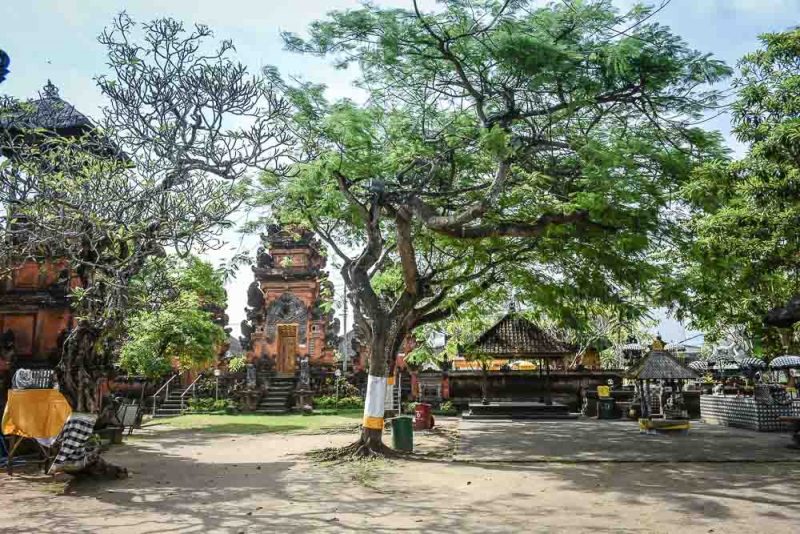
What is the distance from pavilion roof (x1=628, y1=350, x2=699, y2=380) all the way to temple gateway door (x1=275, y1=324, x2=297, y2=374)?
20276 mm

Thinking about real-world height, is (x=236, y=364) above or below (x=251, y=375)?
above

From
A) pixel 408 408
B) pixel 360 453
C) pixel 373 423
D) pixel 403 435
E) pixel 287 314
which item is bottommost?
pixel 408 408

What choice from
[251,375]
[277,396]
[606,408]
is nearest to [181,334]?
[277,396]

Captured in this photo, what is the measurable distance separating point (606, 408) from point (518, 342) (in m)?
4.53

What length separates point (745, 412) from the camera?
18.0 metres

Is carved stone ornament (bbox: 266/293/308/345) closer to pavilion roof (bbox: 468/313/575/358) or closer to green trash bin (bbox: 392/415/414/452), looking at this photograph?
pavilion roof (bbox: 468/313/575/358)

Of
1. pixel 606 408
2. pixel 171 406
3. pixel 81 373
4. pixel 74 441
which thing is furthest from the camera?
pixel 171 406

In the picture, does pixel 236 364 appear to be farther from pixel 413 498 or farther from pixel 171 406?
pixel 413 498

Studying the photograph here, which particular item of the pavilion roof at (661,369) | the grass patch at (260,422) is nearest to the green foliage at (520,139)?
the pavilion roof at (661,369)

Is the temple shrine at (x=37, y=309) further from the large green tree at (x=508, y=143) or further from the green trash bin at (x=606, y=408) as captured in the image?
the green trash bin at (x=606, y=408)

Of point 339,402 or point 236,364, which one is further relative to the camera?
point 236,364

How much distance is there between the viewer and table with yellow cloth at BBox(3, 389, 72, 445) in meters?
9.48

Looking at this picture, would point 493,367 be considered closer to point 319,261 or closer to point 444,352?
point 444,352

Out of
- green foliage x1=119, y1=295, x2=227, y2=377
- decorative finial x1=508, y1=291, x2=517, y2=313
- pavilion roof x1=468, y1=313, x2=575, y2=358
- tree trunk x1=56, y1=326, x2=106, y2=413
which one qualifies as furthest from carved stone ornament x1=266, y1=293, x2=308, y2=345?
tree trunk x1=56, y1=326, x2=106, y2=413
